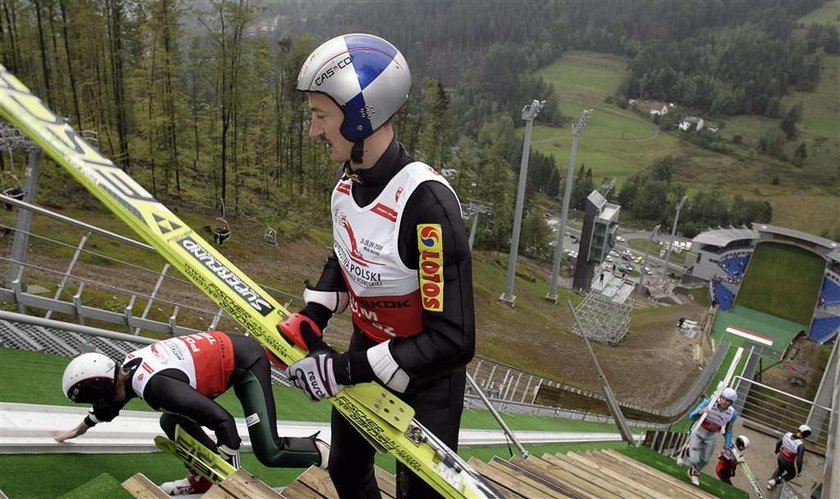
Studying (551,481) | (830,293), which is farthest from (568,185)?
(830,293)

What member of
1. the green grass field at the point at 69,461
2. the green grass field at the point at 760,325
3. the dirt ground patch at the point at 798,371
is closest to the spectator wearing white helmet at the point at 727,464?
the green grass field at the point at 69,461

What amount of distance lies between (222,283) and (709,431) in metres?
9.34

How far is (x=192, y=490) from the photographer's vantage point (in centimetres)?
375

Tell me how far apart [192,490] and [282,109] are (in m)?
42.0

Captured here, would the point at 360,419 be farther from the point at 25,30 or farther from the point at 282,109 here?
the point at 282,109

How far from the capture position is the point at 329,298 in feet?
10.5

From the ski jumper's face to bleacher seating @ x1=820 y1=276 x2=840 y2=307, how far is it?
2353 inches

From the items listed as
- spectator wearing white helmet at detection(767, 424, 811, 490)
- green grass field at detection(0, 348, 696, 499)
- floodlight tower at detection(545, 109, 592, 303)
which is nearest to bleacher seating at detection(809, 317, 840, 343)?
floodlight tower at detection(545, 109, 592, 303)

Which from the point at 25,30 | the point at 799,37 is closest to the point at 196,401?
the point at 25,30

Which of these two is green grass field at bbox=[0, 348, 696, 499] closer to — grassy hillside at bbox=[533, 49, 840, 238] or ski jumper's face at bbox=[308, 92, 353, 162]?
ski jumper's face at bbox=[308, 92, 353, 162]

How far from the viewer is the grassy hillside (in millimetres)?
114312

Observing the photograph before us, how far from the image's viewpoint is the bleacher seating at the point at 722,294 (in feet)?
176

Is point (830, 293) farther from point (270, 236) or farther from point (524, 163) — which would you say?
point (270, 236)

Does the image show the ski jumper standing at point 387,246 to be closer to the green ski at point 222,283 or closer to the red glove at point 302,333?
the red glove at point 302,333
